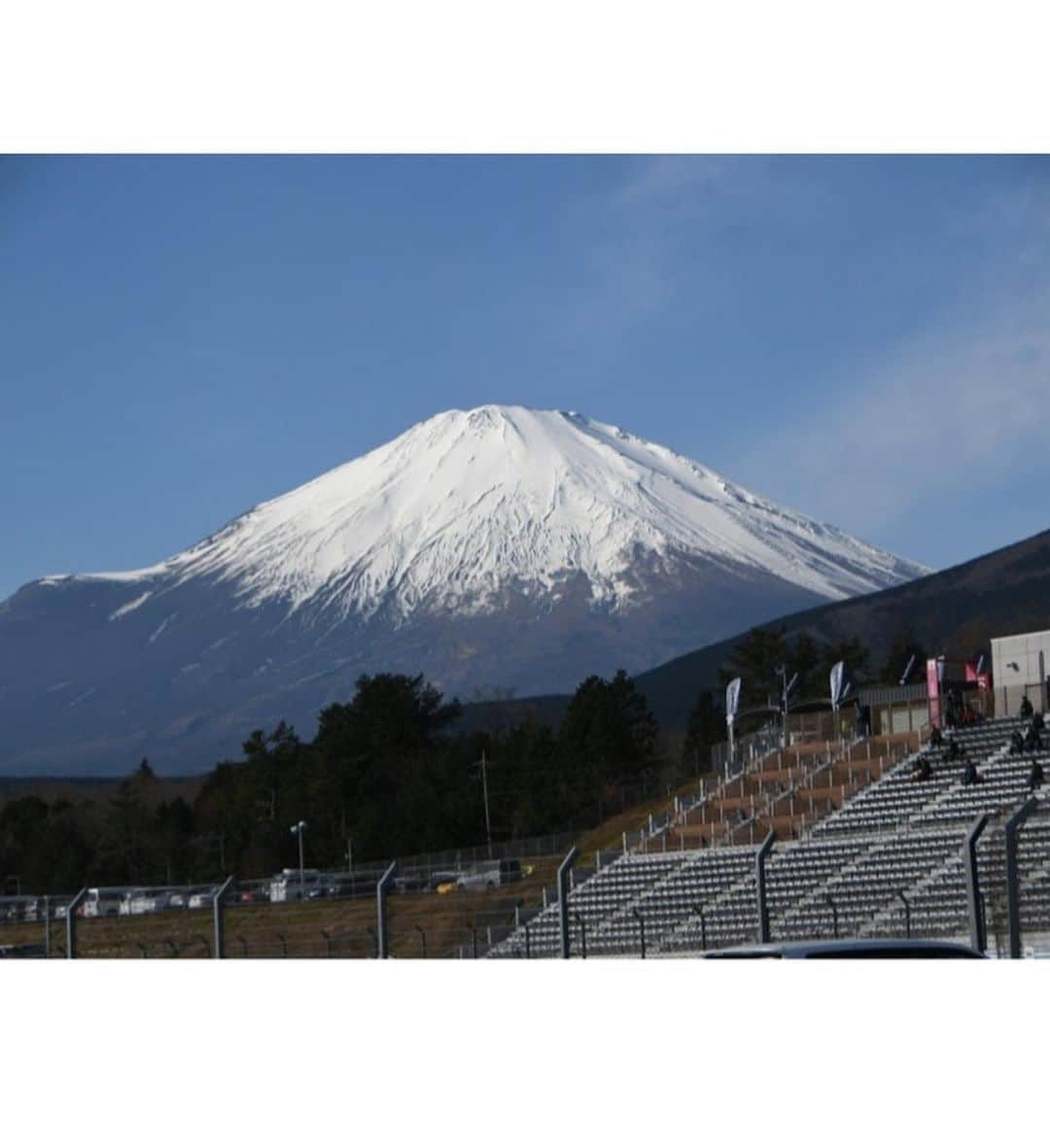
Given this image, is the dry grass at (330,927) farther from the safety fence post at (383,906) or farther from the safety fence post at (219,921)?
the safety fence post at (219,921)

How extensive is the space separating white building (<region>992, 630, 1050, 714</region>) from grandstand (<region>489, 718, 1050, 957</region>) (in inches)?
116

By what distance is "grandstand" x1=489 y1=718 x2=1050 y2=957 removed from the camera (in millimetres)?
32188

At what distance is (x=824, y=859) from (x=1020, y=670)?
1537cm

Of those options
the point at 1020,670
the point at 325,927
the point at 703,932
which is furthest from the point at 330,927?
the point at 1020,670

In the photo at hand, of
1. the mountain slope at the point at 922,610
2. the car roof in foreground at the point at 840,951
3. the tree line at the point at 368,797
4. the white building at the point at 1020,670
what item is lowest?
the tree line at the point at 368,797

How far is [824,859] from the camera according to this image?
39.0 m

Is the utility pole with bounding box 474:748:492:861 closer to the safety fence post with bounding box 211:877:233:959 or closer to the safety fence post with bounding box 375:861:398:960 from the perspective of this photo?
the safety fence post with bounding box 211:877:233:959

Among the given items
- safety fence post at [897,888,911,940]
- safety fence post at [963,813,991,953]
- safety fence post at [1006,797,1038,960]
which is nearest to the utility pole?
safety fence post at [897,888,911,940]

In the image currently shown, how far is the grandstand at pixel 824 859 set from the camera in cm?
3219

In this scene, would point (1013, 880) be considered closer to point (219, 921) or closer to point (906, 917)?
point (906, 917)

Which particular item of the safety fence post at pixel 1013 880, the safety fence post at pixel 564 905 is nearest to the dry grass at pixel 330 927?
the safety fence post at pixel 564 905

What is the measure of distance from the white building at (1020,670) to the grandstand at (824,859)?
9.65 feet
